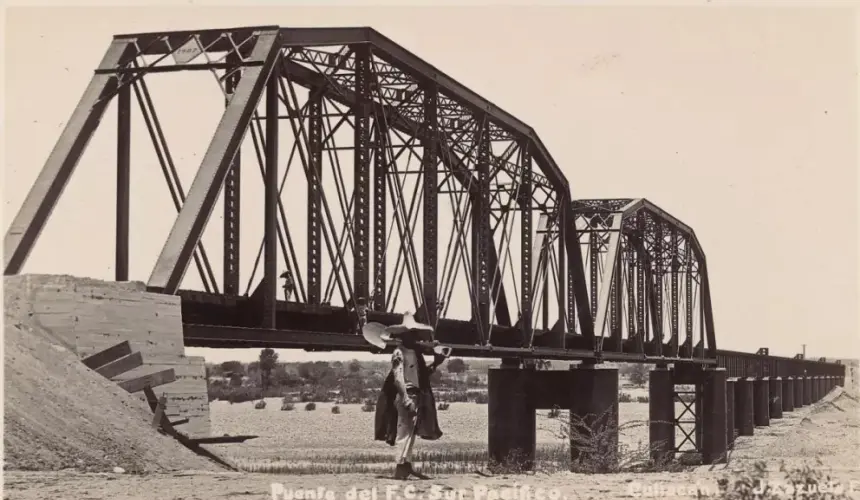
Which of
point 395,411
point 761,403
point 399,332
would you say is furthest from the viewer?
point 761,403

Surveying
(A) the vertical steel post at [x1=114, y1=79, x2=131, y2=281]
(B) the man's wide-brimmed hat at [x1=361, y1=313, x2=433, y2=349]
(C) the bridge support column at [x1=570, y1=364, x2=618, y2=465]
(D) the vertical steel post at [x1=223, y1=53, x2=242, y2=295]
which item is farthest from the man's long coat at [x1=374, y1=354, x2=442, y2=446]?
(C) the bridge support column at [x1=570, y1=364, x2=618, y2=465]

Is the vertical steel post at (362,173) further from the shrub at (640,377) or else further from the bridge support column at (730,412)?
the shrub at (640,377)

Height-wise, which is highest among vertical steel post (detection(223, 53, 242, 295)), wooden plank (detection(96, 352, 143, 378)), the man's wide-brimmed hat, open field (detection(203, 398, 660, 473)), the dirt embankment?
vertical steel post (detection(223, 53, 242, 295))

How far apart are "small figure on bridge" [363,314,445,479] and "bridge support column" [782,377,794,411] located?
3400 inches

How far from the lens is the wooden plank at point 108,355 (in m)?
15.9

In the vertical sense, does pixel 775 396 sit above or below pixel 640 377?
below

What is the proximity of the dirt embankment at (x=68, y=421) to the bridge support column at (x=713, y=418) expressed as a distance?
150 feet

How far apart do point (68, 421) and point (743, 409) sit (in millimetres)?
64619

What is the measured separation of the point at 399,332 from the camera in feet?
53.8

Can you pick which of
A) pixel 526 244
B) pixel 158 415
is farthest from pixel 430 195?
pixel 158 415

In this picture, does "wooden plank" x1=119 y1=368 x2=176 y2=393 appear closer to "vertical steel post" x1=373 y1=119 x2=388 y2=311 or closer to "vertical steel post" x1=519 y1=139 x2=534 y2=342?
"vertical steel post" x1=373 y1=119 x2=388 y2=311

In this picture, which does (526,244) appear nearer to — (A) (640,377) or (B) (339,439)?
(B) (339,439)

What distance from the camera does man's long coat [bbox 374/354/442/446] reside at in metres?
16.3

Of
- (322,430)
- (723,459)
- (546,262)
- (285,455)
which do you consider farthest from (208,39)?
(322,430)
